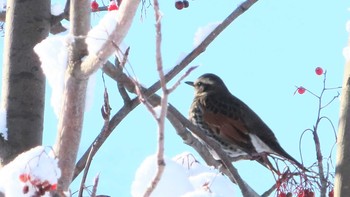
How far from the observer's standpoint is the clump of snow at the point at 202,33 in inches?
104

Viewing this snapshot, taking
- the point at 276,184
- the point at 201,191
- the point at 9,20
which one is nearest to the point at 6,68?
the point at 9,20

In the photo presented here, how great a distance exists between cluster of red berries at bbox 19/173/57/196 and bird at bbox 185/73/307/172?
9.57 feet

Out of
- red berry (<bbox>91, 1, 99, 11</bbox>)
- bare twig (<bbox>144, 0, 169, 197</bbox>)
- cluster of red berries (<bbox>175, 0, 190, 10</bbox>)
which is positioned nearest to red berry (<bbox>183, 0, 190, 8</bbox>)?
cluster of red berries (<bbox>175, 0, 190, 10</bbox>)

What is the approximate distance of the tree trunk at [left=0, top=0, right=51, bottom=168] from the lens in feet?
8.91

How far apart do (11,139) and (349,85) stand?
1.03 meters

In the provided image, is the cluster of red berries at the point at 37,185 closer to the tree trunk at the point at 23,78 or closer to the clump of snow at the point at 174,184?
the clump of snow at the point at 174,184

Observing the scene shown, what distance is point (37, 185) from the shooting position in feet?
6.14

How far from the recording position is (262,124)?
5.39m

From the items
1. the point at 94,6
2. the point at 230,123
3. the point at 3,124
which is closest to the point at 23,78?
the point at 3,124

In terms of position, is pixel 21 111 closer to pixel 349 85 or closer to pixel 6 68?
pixel 6 68

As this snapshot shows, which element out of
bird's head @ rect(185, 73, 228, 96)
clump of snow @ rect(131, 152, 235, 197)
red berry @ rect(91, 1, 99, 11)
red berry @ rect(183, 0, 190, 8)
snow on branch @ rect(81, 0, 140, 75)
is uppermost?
red berry @ rect(183, 0, 190, 8)

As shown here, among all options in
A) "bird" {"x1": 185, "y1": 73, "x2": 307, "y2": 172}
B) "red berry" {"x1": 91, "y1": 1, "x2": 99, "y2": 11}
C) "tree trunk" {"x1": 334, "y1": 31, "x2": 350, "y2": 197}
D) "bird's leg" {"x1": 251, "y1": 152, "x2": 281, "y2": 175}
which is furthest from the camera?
"bird" {"x1": 185, "y1": 73, "x2": 307, "y2": 172}

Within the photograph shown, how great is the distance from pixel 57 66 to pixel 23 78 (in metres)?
0.80

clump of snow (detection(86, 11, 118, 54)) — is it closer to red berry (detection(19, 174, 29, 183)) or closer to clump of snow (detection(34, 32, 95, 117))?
clump of snow (detection(34, 32, 95, 117))
